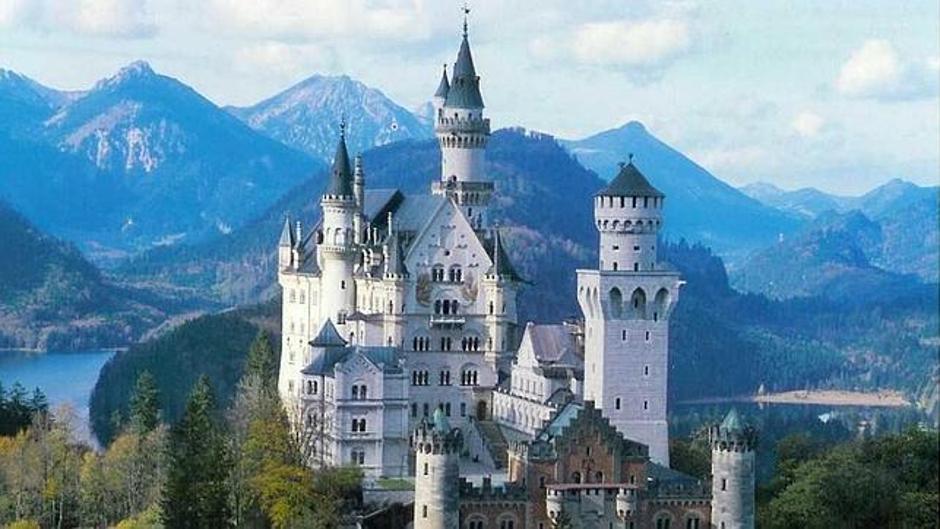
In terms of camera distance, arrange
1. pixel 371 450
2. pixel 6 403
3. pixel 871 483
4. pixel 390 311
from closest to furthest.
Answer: pixel 871 483 < pixel 371 450 < pixel 390 311 < pixel 6 403

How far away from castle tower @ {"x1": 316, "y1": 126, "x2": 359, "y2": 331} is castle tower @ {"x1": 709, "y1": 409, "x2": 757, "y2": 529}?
930 inches

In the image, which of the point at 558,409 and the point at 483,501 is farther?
the point at 558,409

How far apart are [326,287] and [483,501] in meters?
22.5

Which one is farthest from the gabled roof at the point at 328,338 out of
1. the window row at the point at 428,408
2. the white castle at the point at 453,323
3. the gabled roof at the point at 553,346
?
the gabled roof at the point at 553,346

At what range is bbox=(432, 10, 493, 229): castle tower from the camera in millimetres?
90125

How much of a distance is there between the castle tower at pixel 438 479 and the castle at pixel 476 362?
0.07 meters

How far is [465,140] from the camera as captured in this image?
90938 millimetres

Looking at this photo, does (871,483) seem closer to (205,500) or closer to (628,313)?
(628,313)

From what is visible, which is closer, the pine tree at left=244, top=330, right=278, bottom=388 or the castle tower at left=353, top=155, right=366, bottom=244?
the castle tower at left=353, top=155, right=366, bottom=244

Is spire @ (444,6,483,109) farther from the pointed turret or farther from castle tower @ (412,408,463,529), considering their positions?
castle tower @ (412,408,463,529)

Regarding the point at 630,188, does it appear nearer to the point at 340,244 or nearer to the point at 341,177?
the point at 340,244

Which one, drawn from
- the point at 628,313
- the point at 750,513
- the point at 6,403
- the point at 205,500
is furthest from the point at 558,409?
the point at 6,403

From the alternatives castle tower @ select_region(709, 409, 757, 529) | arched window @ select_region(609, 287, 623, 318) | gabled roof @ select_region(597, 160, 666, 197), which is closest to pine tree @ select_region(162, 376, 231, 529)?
arched window @ select_region(609, 287, 623, 318)

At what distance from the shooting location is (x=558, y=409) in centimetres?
7600
